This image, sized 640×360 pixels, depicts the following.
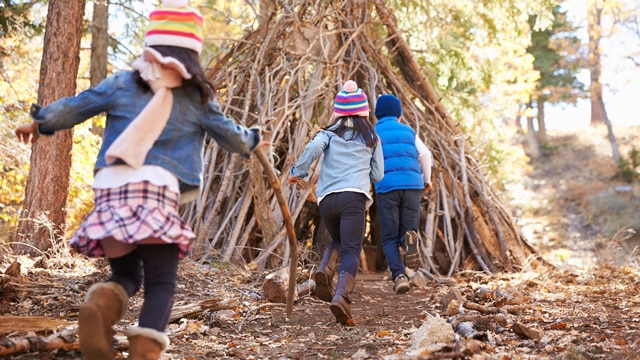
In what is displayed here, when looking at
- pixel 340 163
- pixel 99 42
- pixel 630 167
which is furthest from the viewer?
pixel 630 167

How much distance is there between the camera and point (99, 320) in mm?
2352

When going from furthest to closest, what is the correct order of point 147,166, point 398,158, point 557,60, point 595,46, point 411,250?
1. point 557,60
2. point 595,46
3. point 398,158
4. point 411,250
5. point 147,166

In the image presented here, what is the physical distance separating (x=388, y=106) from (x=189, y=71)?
11.7 feet

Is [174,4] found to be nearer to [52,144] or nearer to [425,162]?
[425,162]

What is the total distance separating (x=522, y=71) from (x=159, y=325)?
1661cm

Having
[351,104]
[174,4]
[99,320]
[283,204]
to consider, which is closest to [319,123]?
[351,104]

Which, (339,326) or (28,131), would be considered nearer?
(28,131)

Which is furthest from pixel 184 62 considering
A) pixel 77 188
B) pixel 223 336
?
pixel 77 188

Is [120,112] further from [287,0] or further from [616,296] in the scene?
[287,0]

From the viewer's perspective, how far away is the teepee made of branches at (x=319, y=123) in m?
6.85

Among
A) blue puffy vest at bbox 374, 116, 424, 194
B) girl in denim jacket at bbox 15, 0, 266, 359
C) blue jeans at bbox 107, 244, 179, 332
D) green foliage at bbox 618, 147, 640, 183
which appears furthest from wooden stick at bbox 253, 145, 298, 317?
green foliage at bbox 618, 147, 640, 183

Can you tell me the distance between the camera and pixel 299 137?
7.10 meters

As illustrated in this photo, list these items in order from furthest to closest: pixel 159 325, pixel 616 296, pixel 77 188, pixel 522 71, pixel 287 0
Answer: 1. pixel 522 71
2. pixel 77 188
3. pixel 287 0
4. pixel 616 296
5. pixel 159 325

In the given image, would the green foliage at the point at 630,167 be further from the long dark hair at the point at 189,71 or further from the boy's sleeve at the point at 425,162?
the long dark hair at the point at 189,71
